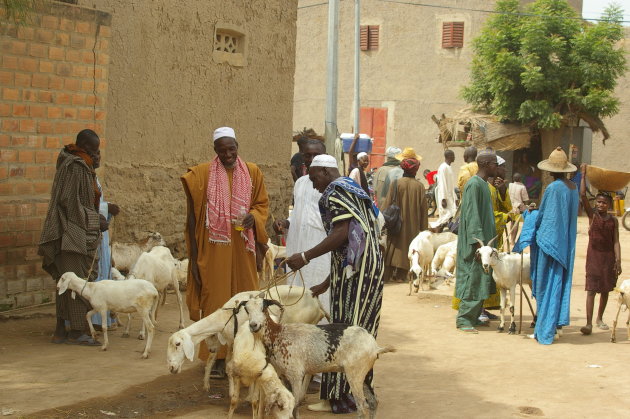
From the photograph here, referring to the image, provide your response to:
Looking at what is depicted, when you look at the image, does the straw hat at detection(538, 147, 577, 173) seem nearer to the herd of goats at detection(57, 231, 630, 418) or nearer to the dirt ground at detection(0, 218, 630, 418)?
the dirt ground at detection(0, 218, 630, 418)

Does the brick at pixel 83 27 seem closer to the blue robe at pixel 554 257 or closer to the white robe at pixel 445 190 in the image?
the blue robe at pixel 554 257

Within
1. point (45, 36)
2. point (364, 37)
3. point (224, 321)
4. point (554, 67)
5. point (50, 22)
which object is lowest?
point (224, 321)

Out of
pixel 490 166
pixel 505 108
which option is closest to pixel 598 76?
pixel 505 108

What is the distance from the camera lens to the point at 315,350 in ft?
17.0

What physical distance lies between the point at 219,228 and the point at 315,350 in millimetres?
1615

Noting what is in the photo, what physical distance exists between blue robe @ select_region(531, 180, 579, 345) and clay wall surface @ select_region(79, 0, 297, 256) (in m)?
4.43

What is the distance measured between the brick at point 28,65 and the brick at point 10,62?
6 centimetres

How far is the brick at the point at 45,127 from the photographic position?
28.4 ft

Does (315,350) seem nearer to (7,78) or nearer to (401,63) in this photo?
(7,78)

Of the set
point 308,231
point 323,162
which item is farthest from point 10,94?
point 323,162

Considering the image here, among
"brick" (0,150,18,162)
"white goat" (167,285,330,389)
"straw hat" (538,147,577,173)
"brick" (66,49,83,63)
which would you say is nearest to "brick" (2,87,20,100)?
"brick" (0,150,18,162)

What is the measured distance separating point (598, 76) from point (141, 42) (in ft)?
53.5

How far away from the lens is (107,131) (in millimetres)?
9500

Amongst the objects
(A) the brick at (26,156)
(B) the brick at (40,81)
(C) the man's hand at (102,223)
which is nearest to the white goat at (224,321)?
(C) the man's hand at (102,223)
